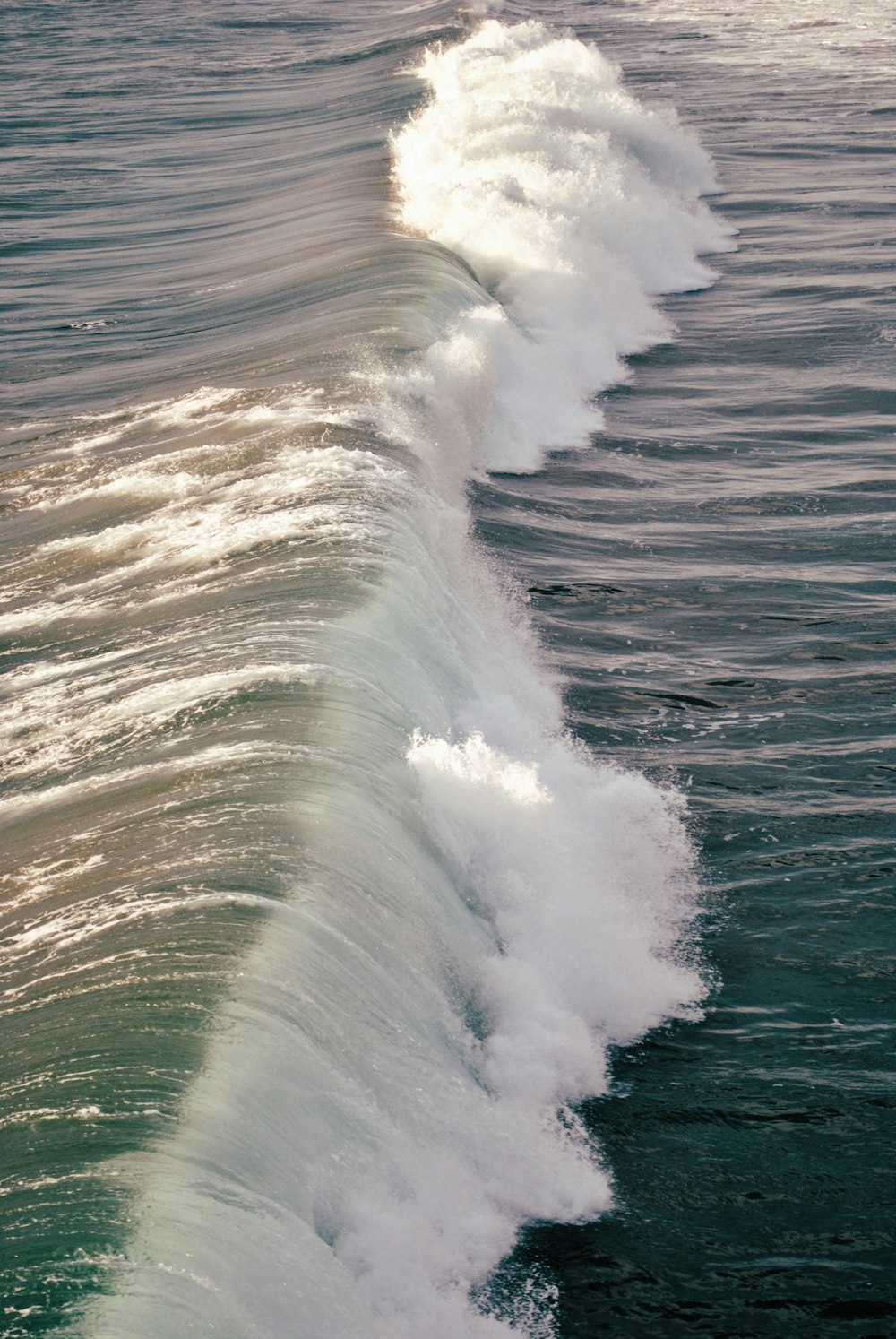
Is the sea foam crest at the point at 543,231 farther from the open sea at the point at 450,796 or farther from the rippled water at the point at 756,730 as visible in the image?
the rippled water at the point at 756,730

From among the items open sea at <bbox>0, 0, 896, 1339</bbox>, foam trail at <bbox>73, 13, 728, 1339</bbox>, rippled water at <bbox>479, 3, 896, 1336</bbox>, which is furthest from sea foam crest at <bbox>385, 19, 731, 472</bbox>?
foam trail at <bbox>73, 13, 728, 1339</bbox>

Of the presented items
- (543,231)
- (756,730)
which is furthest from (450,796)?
(543,231)

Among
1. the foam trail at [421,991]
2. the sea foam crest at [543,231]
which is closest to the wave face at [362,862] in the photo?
the foam trail at [421,991]

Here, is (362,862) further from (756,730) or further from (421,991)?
(756,730)

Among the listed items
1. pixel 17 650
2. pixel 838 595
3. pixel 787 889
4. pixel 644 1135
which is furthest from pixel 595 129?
pixel 644 1135

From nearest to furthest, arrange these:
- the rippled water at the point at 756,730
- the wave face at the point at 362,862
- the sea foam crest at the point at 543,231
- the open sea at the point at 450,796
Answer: the wave face at the point at 362,862, the open sea at the point at 450,796, the rippled water at the point at 756,730, the sea foam crest at the point at 543,231
